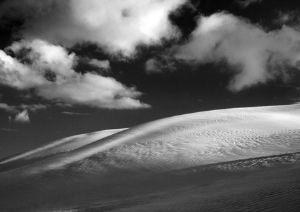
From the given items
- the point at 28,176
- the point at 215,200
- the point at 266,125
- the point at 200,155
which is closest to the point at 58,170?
the point at 28,176

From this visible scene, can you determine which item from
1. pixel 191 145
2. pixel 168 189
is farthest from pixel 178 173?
pixel 191 145

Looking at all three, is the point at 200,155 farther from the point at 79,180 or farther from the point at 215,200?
the point at 215,200

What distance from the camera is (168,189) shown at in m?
14.9

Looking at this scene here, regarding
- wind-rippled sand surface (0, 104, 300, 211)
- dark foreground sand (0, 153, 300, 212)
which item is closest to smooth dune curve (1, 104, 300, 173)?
wind-rippled sand surface (0, 104, 300, 211)

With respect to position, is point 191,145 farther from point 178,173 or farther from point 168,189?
point 168,189

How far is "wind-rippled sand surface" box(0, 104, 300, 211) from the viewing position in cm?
1070

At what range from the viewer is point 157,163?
2055 cm

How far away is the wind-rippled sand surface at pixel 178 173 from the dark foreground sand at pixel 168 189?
0.03 meters

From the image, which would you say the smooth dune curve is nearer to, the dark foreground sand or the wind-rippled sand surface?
the wind-rippled sand surface

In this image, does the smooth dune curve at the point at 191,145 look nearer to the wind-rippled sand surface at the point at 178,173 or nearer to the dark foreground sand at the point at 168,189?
the wind-rippled sand surface at the point at 178,173

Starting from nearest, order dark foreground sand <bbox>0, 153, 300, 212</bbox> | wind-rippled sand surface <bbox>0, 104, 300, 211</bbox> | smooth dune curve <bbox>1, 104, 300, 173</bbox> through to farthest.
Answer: dark foreground sand <bbox>0, 153, 300, 212</bbox>, wind-rippled sand surface <bbox>0, 104, 300, 211</bbox>, smooth dune curve <bbox>1, 104, 300, 173</bbox>

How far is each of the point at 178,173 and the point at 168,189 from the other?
303cm

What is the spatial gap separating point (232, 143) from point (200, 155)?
10.8 feet

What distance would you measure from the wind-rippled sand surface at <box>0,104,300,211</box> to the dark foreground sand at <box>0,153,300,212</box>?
0.09 ft
